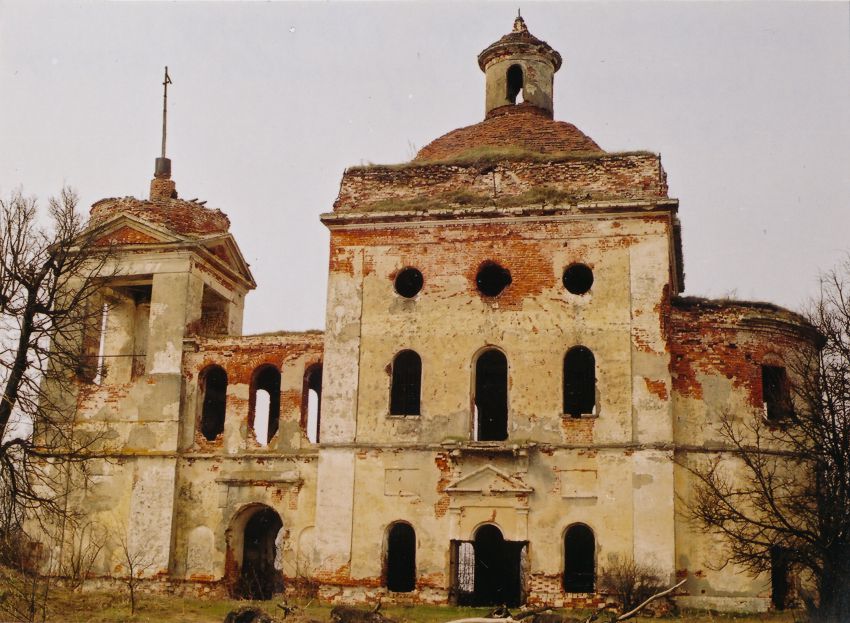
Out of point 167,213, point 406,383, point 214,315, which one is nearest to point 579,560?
point 406,383

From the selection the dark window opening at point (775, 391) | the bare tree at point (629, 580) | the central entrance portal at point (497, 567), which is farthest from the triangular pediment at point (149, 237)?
the dark window opening at point (775, 391)

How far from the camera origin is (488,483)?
18359 mm

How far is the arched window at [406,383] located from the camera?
19594 mm

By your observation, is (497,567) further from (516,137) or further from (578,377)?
(516,137)

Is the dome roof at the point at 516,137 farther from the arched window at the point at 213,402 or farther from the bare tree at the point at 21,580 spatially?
the bare tree at the point at 21,580

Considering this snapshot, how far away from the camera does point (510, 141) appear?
21.4 m

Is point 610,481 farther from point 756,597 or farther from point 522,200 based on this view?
point 522,200

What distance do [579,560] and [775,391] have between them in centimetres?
468

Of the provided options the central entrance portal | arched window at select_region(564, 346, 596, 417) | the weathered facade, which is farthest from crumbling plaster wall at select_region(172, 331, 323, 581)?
arched window at select_region(564, 346, 596, 417)

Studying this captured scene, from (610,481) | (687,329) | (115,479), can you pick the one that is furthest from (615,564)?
(115,479)

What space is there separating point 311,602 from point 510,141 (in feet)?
31.6

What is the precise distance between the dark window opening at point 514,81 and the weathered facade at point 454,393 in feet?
4.46

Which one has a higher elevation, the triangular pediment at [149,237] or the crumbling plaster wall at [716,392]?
the triangular pediment at [149,237]

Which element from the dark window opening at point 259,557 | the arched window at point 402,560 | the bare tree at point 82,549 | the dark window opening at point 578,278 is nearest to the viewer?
the dark window opening at point 578,278
